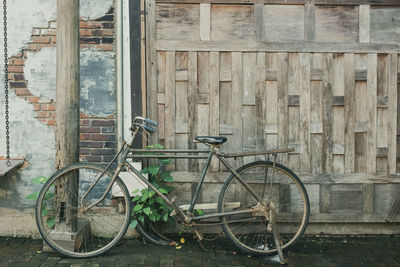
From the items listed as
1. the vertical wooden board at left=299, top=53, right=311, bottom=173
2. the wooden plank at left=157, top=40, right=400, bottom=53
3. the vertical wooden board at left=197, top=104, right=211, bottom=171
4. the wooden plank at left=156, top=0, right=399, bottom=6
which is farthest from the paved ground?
the wooden plank at left=156, top=0, right=399, bottom=6

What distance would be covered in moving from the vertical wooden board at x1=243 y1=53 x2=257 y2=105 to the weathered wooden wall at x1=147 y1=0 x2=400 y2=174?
0.01m

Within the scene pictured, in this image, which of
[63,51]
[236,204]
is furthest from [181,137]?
[63,51]

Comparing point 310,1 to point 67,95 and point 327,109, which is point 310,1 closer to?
point 327,109

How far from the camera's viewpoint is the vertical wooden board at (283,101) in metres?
4.26

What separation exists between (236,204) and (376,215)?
68.1 inches

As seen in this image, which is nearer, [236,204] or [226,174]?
[236,204]

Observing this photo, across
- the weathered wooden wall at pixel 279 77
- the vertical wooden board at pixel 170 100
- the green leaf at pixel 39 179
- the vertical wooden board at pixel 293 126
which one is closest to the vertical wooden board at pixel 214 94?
the weathered wooden wall at pixel 279 77

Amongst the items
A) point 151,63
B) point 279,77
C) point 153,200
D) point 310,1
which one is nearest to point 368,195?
point 279,77

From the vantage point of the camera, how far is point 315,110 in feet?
14.1

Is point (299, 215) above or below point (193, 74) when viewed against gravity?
below

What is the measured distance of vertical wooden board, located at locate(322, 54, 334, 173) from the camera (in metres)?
4.29

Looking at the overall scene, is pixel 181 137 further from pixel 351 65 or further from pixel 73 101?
pixel 351 65

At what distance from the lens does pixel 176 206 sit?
12.5 feet

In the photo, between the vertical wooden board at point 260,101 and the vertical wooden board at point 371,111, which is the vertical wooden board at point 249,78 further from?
the vertical wooden board at point 371,111
